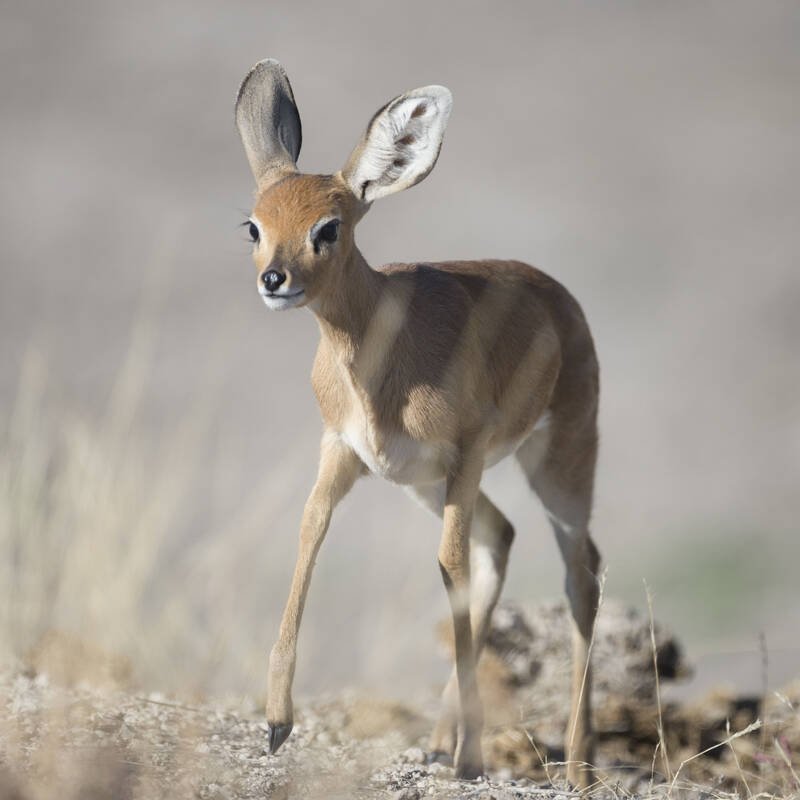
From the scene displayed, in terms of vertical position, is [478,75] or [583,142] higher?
[478,75]

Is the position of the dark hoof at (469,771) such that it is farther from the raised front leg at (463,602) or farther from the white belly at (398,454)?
the white belly at (398,454)

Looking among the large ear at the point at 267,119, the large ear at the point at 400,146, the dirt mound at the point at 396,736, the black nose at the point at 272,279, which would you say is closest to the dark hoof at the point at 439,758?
the dirt mound at the point at 396,736

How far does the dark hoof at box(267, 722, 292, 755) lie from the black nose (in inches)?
81.9

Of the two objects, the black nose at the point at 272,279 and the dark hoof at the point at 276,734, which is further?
the dark hoof at the point at 276,734

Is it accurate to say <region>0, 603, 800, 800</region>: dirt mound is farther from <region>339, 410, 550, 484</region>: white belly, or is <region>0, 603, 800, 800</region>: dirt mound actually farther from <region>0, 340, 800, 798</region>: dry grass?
<region>339, 410, 550, 484</region>: white belly

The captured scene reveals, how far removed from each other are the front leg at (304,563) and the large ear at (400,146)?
134cm

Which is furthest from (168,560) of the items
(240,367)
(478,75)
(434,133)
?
(478,75)

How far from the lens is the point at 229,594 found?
7.06 m

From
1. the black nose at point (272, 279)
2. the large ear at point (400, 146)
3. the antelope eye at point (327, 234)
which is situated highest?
the large ear at point (400, 146)

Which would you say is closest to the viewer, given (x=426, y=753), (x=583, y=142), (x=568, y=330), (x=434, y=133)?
(x=434, y=133)

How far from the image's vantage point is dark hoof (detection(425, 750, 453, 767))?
745 centimetres

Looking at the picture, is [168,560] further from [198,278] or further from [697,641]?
[198,278]

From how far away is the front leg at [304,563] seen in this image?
6480mm

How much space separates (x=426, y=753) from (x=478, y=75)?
24.9m
